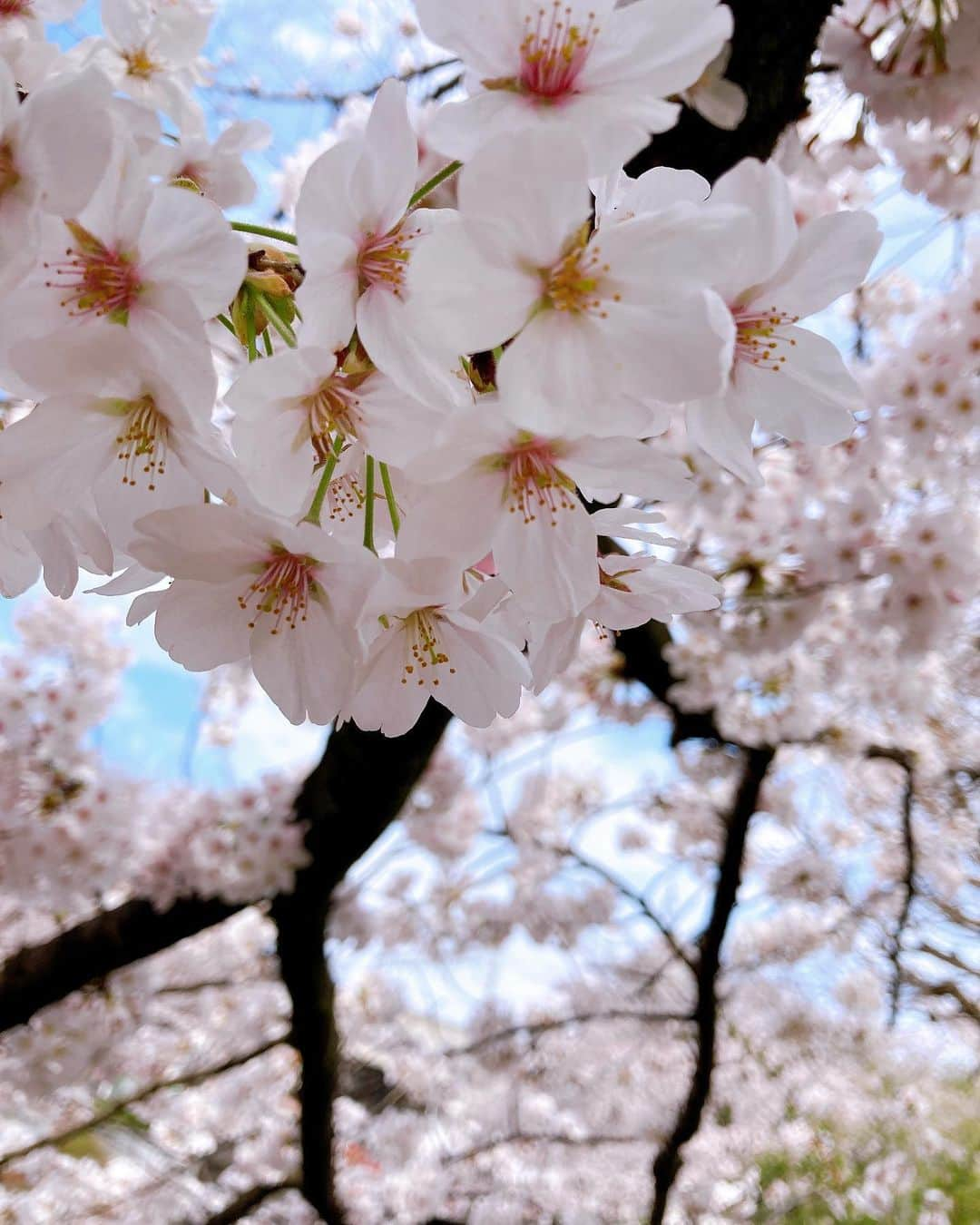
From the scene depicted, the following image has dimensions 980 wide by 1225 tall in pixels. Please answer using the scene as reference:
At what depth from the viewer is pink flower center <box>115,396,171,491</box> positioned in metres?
0.33

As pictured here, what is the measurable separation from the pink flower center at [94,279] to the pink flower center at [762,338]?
255 mm

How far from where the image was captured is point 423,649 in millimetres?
456

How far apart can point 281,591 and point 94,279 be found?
0.50ft

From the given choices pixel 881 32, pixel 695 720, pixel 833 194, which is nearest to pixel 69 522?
pixel 881 32

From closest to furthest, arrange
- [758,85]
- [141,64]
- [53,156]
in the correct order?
1. [53,156]
2. [141,64]
3. [758,85]

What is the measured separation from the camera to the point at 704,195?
36 cm

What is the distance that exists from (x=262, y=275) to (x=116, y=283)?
58 mm

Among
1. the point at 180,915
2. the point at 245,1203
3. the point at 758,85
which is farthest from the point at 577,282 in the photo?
the point at 245,1203

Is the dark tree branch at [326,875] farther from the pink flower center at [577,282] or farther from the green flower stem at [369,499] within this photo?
the pink flower center at [577,282]

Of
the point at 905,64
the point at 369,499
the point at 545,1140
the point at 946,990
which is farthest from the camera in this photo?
the point at 946,990

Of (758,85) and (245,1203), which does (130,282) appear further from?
A: (245,1203)

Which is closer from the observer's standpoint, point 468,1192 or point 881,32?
point 881,32

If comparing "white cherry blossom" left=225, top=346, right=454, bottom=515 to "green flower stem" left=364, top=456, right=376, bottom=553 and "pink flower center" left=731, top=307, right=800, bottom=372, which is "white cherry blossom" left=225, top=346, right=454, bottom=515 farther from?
"pink flower center" left=731, top=307, right=800, bottom=372

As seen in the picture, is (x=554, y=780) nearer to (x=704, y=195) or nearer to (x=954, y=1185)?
(x=954, y=1185)
